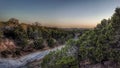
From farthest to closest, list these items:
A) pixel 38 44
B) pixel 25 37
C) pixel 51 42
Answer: pixel 51 42 < pixel 38 44 < pixel 25 37

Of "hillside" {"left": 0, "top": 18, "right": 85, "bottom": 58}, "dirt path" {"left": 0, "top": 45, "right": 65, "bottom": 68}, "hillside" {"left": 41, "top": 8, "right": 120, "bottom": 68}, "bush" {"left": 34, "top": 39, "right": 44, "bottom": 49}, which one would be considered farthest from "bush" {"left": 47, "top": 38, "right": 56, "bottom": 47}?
"hillside" {"left": 41, "top": 8, "right": 120, "bottom": 68}

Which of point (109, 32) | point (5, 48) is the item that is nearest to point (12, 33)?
point (5, 48)

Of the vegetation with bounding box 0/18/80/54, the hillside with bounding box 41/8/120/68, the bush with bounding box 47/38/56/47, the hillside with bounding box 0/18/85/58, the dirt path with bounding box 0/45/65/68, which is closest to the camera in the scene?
the hillside with bounding box 41/8/120/68

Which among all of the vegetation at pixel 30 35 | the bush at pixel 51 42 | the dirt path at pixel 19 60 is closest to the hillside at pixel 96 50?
the dirt path at pixel 19 60

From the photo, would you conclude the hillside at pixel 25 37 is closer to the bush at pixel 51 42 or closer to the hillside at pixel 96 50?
the bush at pixel 51 42

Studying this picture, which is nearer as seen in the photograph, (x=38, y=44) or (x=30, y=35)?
(x=38, y=44)

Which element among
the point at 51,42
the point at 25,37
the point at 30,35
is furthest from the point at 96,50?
the point at 51,42

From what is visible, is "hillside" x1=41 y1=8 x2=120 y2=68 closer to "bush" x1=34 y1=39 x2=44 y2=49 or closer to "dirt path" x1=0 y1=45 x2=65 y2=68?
"dirt path" x1=0 y1=45 x2=65 y2=68

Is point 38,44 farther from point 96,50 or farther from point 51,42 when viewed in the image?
point 96,50

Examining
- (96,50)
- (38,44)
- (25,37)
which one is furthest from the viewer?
(38,44)
